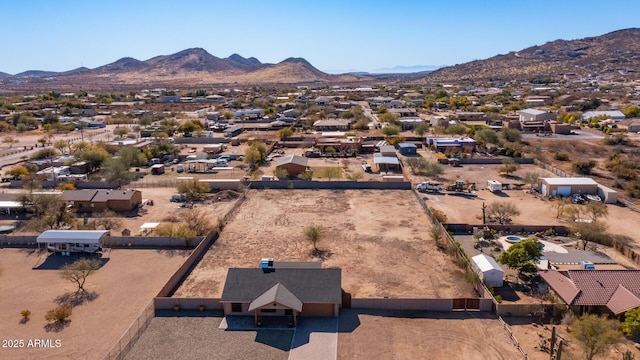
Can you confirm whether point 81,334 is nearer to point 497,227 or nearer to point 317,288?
point 317,288

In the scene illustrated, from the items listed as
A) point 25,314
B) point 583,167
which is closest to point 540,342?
point 25,314

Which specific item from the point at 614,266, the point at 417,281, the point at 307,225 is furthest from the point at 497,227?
the point at 307,225

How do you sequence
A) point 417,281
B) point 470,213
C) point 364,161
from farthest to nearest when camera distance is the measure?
point 364,161 → point 470,213 → point 417,281

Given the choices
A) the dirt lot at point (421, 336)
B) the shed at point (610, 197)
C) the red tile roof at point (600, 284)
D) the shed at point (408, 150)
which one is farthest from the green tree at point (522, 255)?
the shed at point (408, 150)

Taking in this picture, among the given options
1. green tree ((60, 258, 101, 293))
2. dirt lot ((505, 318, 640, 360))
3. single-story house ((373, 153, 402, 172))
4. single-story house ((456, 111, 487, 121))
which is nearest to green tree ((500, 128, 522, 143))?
single-story house ((456, 111, 487, 121))

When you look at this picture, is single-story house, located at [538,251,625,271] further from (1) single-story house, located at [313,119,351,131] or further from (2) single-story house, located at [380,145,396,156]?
(1) single-story house, located at [313,119,351,131]

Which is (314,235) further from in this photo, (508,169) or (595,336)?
(508,169)

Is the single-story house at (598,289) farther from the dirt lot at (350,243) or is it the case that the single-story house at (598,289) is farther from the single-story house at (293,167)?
the single-story house at (293,167)
